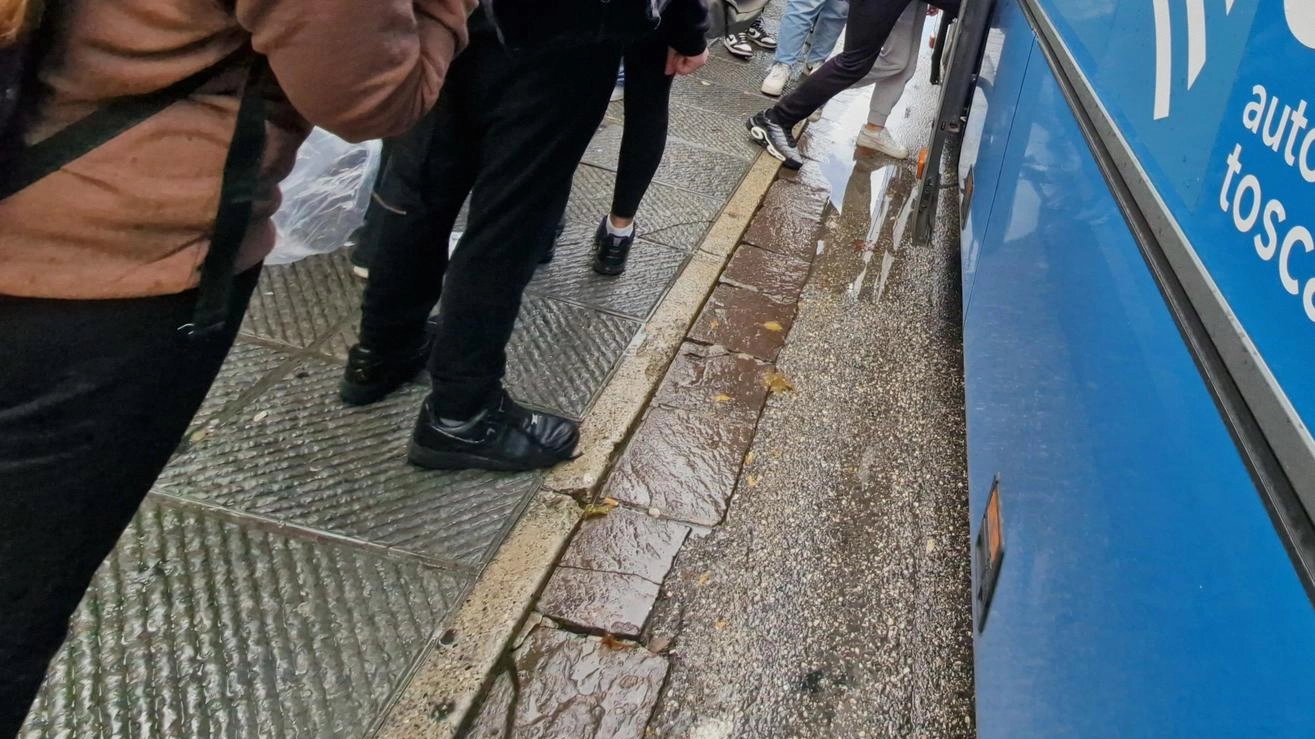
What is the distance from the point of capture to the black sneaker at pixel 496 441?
90.4 inches

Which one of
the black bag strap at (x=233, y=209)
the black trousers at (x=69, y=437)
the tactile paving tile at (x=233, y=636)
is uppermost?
the black bag strap at (x=233, y=209)

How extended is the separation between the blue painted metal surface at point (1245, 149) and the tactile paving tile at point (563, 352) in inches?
67.1

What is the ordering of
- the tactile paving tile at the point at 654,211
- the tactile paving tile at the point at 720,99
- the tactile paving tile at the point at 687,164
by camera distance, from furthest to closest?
the tactile paving tile at the point at 720,99
the tactile paving tile at the point at 687,164
the tactile paving tile at the point at 654,211

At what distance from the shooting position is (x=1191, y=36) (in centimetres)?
133

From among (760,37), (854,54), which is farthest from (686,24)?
(760,37)

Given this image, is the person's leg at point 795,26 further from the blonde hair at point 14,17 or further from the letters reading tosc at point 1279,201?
the blonde hair at point 14,17

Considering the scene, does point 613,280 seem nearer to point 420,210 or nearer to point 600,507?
point 600,507

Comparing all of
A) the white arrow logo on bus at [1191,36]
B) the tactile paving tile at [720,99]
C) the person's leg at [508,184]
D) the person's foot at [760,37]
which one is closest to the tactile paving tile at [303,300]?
the person's leg at [508,184]

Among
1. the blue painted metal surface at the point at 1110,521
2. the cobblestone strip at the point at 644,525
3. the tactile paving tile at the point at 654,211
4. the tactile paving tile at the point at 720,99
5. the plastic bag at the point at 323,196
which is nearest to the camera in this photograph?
the blue painted metal surface at the point at 1110,521

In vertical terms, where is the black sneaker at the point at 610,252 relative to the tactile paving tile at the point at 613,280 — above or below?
above

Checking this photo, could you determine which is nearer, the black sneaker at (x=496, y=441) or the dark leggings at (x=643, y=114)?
the black sneaker at (x=496, y=441)

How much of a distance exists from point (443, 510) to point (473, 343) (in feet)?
1.42

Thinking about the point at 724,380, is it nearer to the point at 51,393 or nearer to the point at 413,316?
the point at 413,316

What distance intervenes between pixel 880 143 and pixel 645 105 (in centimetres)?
309
